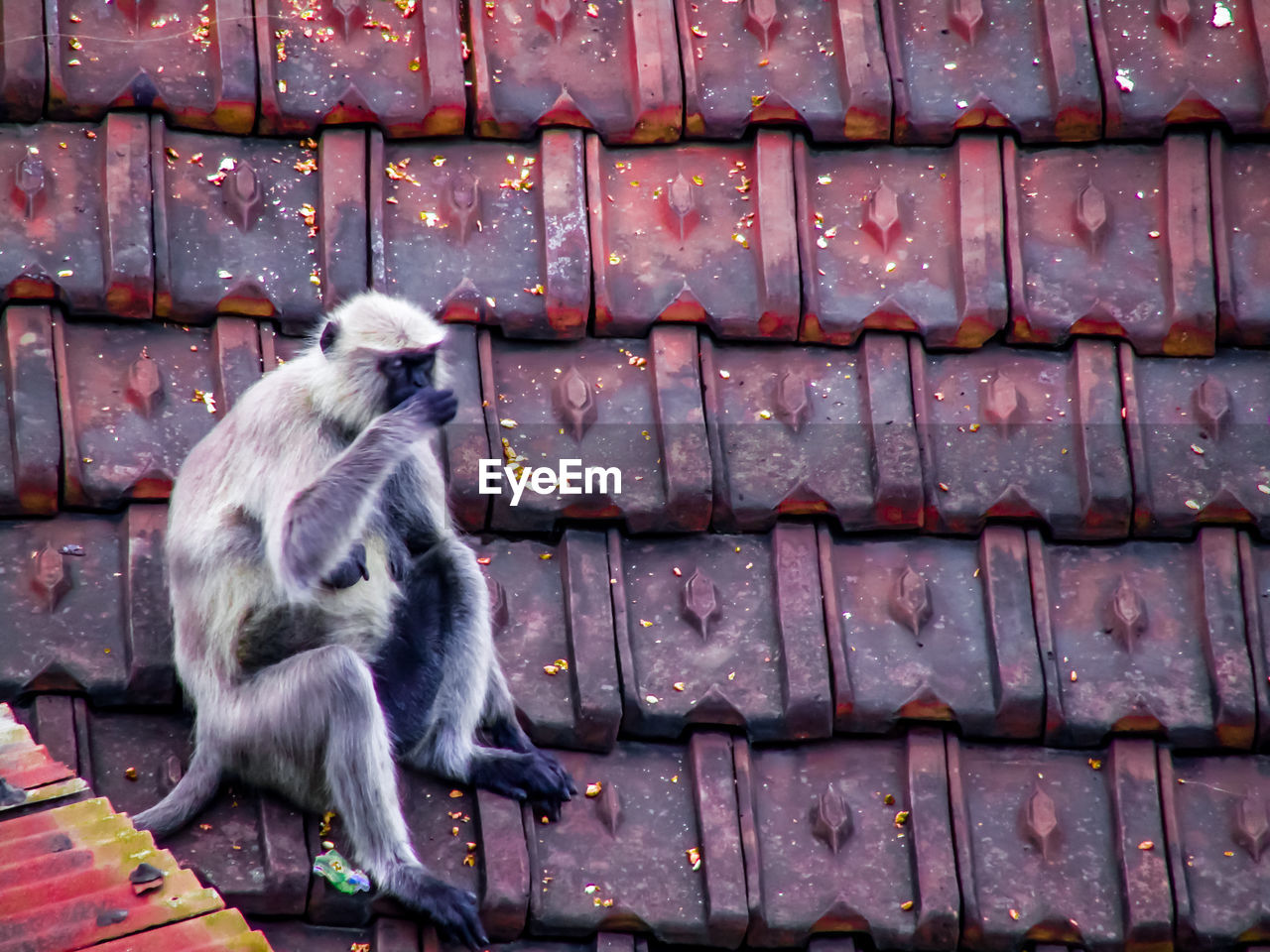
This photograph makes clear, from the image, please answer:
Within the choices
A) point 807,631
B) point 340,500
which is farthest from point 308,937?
point 807,631

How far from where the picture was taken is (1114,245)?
4.86 metres

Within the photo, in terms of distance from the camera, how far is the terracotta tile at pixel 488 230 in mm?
4684

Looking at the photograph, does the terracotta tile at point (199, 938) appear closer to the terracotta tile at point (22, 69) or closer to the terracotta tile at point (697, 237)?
the terracotta tile at point (697, 237)

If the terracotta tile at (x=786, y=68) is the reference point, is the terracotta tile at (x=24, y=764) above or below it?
below

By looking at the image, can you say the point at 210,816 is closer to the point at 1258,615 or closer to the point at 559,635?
the point at 559,635

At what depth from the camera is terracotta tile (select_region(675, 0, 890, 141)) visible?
492 centimetres

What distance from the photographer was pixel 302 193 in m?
4.79

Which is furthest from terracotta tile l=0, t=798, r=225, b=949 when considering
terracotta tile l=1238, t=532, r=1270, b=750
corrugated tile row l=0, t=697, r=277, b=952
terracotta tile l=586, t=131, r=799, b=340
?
terracotta tile l=1238, t=532, r=1270, b=750

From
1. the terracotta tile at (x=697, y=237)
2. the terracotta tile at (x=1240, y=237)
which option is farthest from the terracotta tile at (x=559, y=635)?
the terracotta tile at (x=1240, y=237)

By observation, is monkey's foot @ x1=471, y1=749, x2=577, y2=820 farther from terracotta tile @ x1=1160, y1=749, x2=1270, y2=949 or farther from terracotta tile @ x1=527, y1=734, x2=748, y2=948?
terracotta tile @ x1=1160, y1=749, x2=1270, y2=949

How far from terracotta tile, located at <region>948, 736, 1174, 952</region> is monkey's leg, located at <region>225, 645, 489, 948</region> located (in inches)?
48.6

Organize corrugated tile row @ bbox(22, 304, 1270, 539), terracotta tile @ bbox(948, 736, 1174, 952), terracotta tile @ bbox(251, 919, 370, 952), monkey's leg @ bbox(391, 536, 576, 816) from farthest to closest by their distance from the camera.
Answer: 1. corrugated tile row @ bbox(22, 304, 1270, 539)
2. monkey's leg @ bbox(391, 536, 576, 816)
3. terracotta tile @ bbox(948, 736, 1174, 952)
4. terracotta tile @ bbox(251, 919, 370, 952)

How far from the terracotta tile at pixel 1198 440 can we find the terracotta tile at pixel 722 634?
33.9 inches

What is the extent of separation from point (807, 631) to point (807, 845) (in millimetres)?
509
